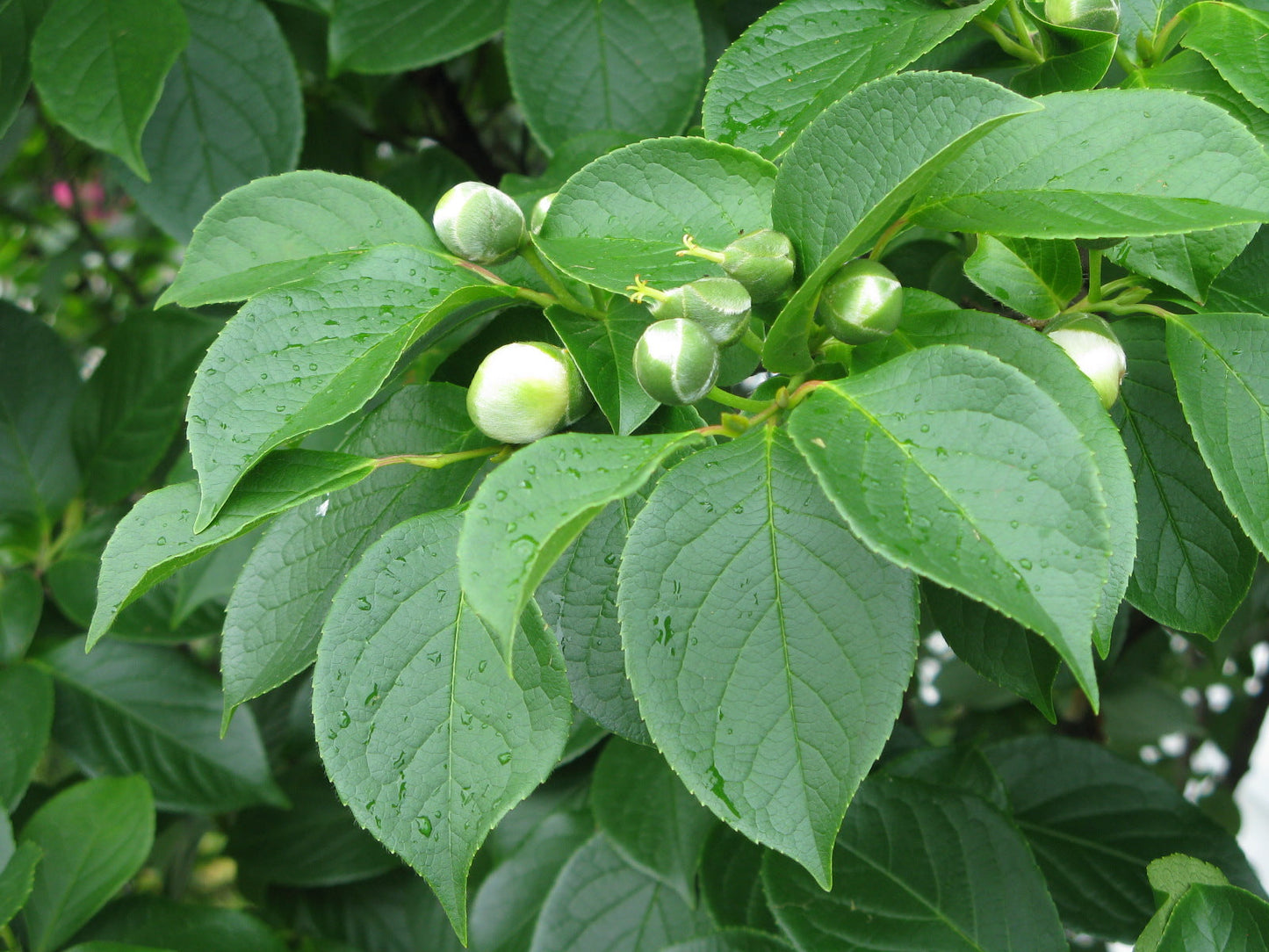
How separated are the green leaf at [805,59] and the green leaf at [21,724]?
0.96 m

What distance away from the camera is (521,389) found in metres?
0.58

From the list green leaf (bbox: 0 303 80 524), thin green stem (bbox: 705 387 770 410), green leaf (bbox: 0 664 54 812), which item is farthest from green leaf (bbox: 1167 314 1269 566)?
green leaf (bbox: 0 303 80 524)

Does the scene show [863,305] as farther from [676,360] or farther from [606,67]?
[606,67]

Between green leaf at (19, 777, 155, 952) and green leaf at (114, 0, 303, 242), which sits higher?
green leaf at (114, 0, 303, 242)

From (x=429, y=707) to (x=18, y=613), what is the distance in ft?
2.89

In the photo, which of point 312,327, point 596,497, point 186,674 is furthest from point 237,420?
point 186,674


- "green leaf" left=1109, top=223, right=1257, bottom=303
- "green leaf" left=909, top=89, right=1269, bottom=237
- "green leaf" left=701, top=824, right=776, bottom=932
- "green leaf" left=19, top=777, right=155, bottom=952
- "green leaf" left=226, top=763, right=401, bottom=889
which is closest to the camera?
"green leaf" left=909, top=89, right=1269, bottom=237

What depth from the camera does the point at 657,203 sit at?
60 cm

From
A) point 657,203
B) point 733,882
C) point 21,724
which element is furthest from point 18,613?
point 657,203

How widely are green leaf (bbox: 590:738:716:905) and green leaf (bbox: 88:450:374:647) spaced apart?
1.67ft

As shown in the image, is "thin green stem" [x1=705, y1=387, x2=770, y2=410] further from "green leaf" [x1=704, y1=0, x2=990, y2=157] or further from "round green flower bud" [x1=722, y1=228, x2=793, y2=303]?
"green leaf" [x1=704, y1=0, x2=990, y2=157]

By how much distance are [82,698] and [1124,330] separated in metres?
1.18

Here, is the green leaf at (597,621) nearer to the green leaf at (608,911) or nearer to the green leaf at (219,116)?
the green leaf at (608,911)

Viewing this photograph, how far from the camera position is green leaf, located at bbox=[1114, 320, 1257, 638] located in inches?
25.3
